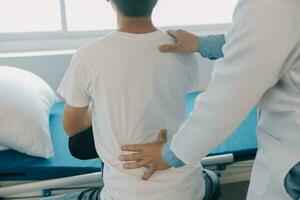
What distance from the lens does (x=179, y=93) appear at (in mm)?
1137

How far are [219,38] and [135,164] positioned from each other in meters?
0.48

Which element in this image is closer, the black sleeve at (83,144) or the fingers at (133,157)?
the fingers at (133,157)

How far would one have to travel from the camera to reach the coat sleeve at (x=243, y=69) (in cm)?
68

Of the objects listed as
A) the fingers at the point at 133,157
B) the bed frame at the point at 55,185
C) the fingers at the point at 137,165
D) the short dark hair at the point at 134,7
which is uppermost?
the short dark hair at the point at 134,7

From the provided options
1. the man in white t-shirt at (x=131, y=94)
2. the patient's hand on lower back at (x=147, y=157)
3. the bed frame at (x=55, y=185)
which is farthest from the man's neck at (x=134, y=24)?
the bed frame at (x=55, y=185)

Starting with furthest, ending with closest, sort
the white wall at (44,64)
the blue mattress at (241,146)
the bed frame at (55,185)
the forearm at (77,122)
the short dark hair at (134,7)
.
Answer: the white wall at (44,64)
the blue mattress at (241,146)
the bed frame at (55,185)
the forearm at (77,122)
the short dark hair at (134,7)

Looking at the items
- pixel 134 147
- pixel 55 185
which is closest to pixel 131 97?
pixel 134 147

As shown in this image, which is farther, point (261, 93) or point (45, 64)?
point (45, 64)

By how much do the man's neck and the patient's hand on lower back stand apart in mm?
332

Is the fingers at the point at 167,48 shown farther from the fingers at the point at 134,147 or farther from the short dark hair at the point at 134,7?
the fingers at the point at 134,147

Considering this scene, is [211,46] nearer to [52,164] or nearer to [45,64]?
[52,164]

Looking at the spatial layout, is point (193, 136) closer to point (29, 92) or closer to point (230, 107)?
point (230, 107)

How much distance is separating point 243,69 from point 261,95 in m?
0.07

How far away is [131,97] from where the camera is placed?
41.9 inches
